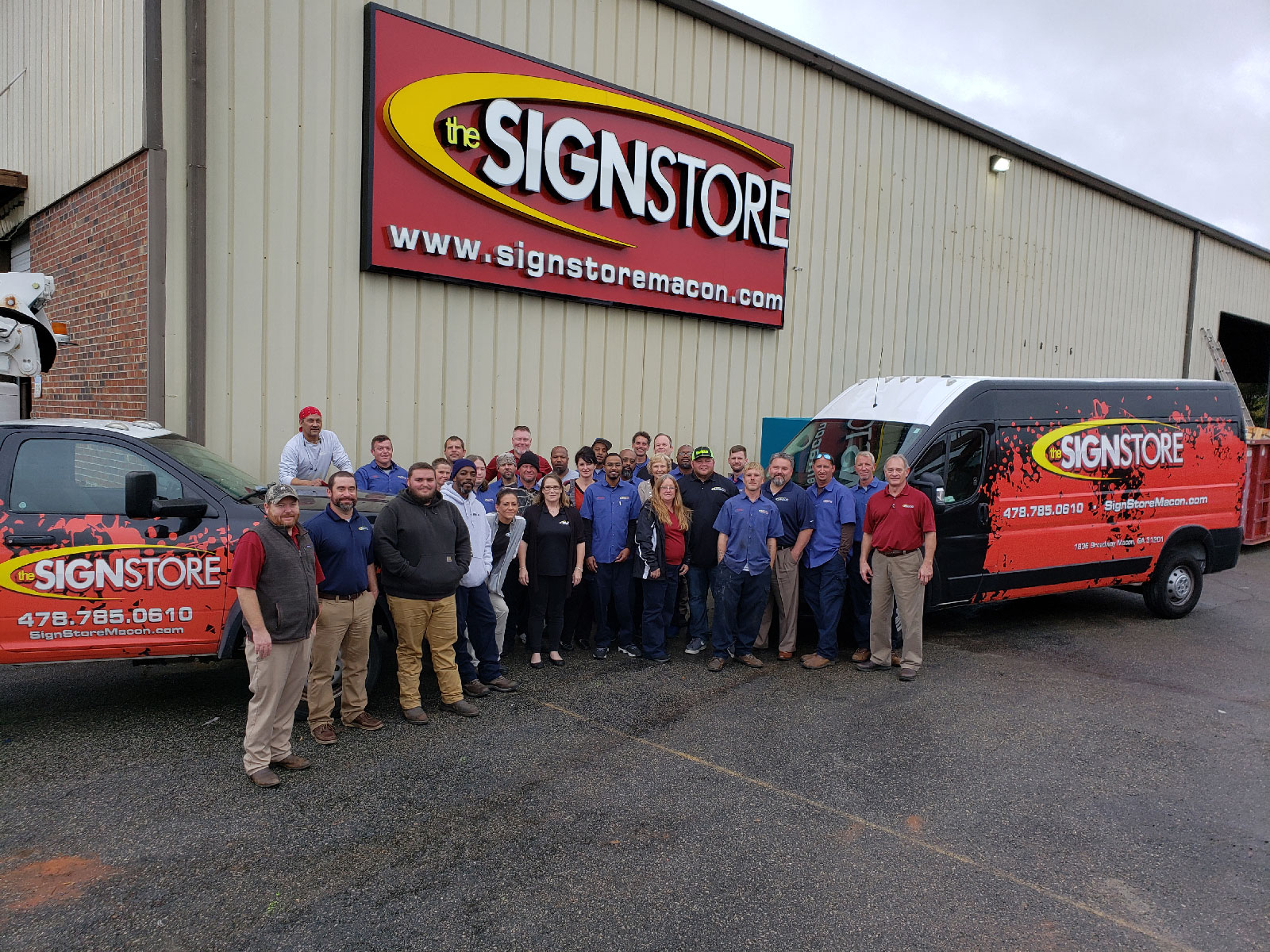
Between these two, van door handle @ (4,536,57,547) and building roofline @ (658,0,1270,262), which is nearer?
van door handle @ (4,536,57,547)

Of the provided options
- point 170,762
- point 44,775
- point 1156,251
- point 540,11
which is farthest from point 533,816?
point 1156,251

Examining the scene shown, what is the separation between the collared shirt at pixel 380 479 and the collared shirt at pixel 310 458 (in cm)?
11

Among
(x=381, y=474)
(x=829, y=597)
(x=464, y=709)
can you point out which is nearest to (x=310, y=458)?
(x=381, y=474)

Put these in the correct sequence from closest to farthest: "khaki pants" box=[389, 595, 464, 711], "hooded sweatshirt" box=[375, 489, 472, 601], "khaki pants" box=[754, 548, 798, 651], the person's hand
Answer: the person's hand, "hooded sweatshirt" box=[375, 489, 472, 601], "khaki pants" box=[389, 595, 464, 711], "khaki pants" box=[754, 548, 798, 651]

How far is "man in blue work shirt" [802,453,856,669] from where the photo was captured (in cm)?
727

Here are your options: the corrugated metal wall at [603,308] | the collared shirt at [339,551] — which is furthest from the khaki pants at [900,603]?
the corrugated metal wall at [603,308]

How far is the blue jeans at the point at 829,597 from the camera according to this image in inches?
286

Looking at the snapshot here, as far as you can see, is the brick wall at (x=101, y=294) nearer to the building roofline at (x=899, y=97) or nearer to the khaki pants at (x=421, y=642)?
the khaki pants at (x=421, y=642)

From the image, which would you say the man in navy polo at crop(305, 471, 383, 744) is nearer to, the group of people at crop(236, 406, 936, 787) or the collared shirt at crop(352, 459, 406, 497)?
the group of people at crop(236, 406, 936, 787)

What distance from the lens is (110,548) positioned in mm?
5195

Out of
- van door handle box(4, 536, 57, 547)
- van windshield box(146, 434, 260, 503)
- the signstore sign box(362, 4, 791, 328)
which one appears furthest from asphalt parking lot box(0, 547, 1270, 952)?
the signstore sign box(362, 4, 791, 328)

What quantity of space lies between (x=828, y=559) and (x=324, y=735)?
4.11m

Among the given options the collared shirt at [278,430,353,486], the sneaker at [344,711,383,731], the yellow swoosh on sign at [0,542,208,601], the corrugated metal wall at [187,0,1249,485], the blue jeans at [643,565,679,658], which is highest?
the corrugated metal wall at [187,0,1249,485]

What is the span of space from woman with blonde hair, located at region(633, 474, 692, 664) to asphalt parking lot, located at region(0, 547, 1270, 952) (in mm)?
484
